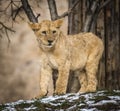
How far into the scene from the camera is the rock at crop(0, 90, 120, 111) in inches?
462

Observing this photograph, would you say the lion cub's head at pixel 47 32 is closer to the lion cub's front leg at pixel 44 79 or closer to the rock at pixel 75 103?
the lion cub's front leg at pixel 44 79

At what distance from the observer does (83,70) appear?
15375mm

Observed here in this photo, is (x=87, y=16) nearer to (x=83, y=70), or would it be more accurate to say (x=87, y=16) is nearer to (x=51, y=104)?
(x=83, y=70)

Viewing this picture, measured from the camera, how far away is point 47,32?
13852 millimetres

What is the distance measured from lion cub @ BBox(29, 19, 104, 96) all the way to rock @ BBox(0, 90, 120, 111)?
4.60 feet

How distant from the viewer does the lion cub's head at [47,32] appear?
13797mm

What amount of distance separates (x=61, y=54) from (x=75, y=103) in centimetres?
220

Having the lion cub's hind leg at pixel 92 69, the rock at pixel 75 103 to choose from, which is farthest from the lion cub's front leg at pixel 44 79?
the rock at pixel 75 103

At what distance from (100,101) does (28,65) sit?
15.6 m

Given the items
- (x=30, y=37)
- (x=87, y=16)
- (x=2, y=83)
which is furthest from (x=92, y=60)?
(x=30, y=37)

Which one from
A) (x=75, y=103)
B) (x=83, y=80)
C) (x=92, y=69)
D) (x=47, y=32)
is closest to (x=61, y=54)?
(x=47, y=32)

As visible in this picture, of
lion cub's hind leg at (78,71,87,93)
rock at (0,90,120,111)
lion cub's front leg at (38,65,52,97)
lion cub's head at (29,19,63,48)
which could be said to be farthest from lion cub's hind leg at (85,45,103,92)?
rock at (0,90,120,111)

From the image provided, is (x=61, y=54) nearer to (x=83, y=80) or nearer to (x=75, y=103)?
(x=83, y=80)

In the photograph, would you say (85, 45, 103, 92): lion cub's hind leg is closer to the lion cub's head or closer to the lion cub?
the lion cub
